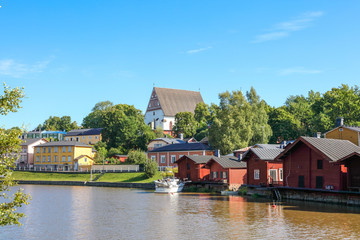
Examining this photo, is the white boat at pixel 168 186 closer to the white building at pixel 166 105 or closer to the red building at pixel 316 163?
the red building at pixel 316 163

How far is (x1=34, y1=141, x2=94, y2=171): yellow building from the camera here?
354ft

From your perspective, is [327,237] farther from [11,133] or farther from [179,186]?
[179,186]

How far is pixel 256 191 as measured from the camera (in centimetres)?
5584

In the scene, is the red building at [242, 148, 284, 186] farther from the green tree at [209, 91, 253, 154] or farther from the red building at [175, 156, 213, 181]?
the green tree at [209, 91, 253, 154]

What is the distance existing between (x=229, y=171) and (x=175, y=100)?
96359mm

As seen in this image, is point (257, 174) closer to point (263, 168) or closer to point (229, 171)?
point (263, 168)

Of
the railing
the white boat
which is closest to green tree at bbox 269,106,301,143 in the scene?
the railing

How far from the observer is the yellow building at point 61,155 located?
10775 cm

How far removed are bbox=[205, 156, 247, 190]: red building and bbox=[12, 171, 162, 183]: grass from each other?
17210 mm

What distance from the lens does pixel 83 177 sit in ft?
304

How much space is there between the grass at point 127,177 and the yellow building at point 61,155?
18.2 m

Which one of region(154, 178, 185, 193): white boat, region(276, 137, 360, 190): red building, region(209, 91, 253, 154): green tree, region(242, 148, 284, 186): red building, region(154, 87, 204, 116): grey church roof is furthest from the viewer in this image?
region(154, 87, 204, 116): grey church roof

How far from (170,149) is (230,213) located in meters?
55.6

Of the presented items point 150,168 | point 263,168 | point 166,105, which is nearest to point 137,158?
point 150,168
